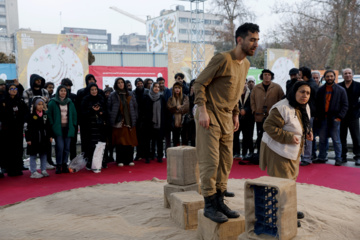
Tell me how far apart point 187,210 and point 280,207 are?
1.02 meters

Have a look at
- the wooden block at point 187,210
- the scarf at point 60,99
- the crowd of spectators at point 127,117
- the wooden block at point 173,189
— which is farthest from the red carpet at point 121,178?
the wooden block at point 187,210

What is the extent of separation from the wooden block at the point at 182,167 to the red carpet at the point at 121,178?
183 centimetres

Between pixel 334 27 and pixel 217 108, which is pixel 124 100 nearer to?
pixel 217 108

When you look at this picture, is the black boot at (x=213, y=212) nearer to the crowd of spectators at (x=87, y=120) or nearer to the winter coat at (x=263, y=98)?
the winter coat at (x=263, y=98)

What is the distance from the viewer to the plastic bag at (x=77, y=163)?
6.50 meters

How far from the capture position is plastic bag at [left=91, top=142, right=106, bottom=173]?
256 inches

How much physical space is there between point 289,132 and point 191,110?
384 cm

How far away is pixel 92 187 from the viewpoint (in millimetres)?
5406

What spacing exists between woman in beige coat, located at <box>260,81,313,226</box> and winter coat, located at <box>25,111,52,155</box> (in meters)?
4.17

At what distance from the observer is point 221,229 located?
300 centimetres

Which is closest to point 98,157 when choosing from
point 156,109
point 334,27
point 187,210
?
point 156,109

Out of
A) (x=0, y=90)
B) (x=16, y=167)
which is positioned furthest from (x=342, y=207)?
(x=0, y=90)

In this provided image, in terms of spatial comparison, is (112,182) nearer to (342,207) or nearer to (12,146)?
(12,146)

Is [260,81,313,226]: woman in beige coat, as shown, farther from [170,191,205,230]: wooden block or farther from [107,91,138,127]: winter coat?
[107,91,138,127]: winter coat
